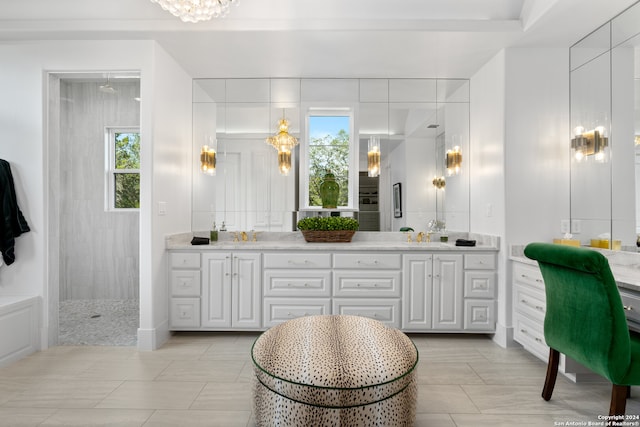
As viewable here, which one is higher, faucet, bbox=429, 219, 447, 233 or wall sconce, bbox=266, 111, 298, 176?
wall sconce, bbox=266, 111, 298, 176

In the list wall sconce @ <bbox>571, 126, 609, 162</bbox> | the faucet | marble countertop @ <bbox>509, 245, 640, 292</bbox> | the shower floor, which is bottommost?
the shower floor

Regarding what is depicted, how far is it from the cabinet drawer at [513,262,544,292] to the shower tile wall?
4.53 metres

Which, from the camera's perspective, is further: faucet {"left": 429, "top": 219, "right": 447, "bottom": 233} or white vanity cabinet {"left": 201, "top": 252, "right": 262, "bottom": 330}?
faucet {"left": 429, "top": 219, "right": 447, "bottom": 233}

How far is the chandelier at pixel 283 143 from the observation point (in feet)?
12.4

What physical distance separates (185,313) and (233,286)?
1.77ft

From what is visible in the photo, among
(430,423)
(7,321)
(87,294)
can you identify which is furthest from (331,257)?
(87,294)

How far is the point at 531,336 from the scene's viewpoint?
2.77m

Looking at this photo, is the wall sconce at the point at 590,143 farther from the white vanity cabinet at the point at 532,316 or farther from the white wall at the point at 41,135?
the white wall at the point at 41,135

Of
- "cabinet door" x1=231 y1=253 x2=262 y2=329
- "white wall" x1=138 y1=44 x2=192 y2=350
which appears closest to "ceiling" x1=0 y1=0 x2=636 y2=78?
"white wall" x1=138 y1=44 x2=192 y2=350

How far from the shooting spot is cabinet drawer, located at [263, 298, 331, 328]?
A: 3252mm

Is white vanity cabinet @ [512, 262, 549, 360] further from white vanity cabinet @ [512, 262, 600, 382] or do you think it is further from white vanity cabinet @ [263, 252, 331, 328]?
white vanity cabinet @ [263, 252, 331, 328]

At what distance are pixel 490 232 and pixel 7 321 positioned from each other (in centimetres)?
429

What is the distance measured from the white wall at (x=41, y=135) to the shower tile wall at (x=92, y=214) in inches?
60.0

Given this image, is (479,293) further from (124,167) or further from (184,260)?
(124,167)
